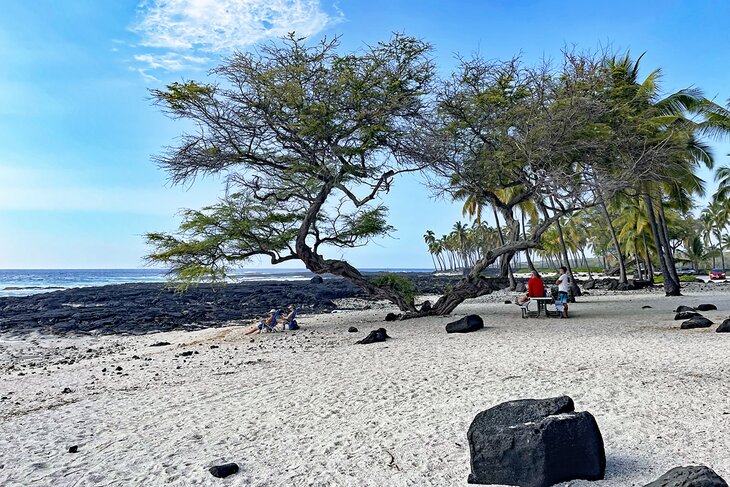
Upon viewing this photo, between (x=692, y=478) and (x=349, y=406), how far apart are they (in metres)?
3.78

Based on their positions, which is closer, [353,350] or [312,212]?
[353,350]

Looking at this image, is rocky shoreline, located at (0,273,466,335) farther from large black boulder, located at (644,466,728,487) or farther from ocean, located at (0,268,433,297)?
large black boulder, located at (644,466,728,487)

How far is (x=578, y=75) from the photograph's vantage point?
1567 cm

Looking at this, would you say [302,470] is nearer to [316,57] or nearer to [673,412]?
[673,412]

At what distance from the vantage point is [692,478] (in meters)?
3.44

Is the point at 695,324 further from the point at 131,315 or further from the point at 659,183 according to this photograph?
the point at 131,315

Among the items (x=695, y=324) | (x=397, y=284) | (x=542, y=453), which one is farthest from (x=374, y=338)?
(x=542, y=453)

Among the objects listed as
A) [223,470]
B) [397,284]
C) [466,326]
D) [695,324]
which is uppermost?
[397,284]

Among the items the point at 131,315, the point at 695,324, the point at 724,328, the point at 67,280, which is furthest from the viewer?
the point at 67,280

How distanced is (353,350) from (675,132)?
15.6 metres

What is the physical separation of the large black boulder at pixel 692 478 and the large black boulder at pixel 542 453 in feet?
2.02

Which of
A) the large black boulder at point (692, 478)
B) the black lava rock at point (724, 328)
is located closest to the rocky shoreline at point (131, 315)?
the black lava rock at point (724, 328)

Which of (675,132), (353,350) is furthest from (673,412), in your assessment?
(675,132)

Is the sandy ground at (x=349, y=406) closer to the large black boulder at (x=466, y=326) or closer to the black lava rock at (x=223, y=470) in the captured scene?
the black lava rock at (x=223, y=470)
